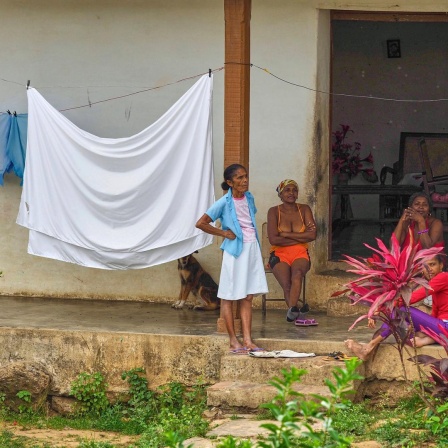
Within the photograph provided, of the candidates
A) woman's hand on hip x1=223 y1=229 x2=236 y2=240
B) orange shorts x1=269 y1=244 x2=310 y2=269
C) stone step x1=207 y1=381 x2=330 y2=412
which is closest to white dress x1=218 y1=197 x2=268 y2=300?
→ woman's hand on hip x1=223 y1=229 x2=236 y2=240

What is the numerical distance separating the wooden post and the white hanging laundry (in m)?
0.22

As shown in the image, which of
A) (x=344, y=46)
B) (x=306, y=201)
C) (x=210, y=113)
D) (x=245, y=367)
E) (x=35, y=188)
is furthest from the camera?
(x=344, y=46)

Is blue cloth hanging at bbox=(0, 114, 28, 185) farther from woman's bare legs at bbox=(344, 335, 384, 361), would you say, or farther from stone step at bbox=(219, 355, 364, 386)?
woman's bare legs at bbox=(344, 335, 384, 361)

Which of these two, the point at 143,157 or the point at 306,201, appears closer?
the point at 143,157

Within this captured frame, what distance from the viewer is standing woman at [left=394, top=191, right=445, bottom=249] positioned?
9477 mm

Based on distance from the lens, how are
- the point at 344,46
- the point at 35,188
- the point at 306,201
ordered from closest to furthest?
1. the point at 35,188
2. the point at 306,201
3. the point at 344,46

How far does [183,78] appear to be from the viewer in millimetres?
10453

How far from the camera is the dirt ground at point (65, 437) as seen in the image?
8078 millimetres

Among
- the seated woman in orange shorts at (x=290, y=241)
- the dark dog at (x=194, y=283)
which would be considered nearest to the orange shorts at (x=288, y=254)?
the seated woman in orange shorts at (x=290, y=241)

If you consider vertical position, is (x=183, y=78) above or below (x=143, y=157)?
above

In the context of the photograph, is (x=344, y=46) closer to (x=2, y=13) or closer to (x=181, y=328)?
(x=2, y=13)

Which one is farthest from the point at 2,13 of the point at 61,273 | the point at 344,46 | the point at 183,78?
the point at 344,46

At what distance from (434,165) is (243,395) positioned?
5981 mm

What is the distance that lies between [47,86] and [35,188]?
4.77 feet
